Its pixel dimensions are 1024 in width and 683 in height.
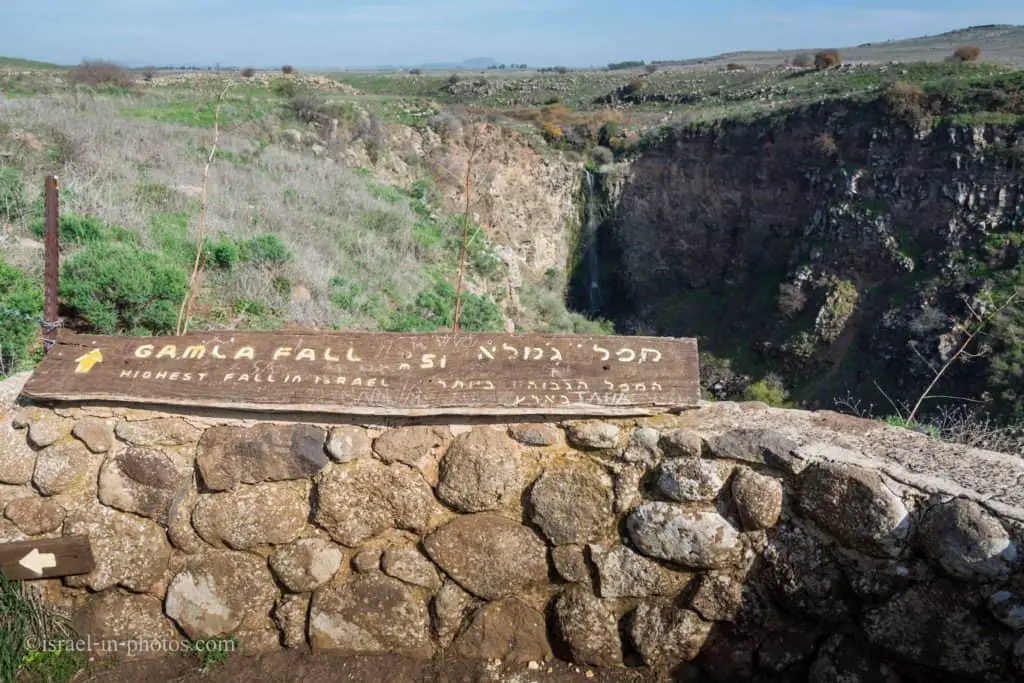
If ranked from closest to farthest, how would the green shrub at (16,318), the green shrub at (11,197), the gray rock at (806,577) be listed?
the gray rock at (806,577) → the green shrub at (16,318) → the green shrub at (11,197)

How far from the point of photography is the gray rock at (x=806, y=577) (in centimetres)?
A: 224

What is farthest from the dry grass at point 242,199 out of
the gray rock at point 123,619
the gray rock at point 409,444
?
the gray rock at point 409,444

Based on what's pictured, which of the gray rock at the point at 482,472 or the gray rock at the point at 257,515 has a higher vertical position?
the gray rock at the point at 482,472

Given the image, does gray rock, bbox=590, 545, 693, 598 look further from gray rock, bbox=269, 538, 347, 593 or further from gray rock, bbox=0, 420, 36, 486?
gray rock, bbox=0, 420, 36, 486

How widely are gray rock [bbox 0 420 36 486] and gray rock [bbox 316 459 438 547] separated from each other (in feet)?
3.56

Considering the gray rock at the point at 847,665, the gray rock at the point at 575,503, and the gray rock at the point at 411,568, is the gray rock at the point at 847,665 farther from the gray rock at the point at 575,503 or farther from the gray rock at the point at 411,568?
the gray rock at the point at 411,568

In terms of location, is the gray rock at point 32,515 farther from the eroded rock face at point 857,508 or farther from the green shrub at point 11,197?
the green shrub at point 11,197

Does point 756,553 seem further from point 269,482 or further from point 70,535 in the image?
point 70,535

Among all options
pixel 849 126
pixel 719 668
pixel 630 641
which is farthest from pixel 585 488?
pixel 849 126

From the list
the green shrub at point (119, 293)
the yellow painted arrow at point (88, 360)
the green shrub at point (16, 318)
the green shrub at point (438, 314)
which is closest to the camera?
the yellow painted arrow at point (88, 360)

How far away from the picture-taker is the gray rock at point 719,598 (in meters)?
2.34

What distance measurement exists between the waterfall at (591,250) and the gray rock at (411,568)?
2287 centimetres

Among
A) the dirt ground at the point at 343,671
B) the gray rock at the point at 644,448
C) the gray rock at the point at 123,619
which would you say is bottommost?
the dirt ground at the point at 343,671

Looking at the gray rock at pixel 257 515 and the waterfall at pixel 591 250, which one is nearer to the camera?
the gray rock at pixel 257 515
